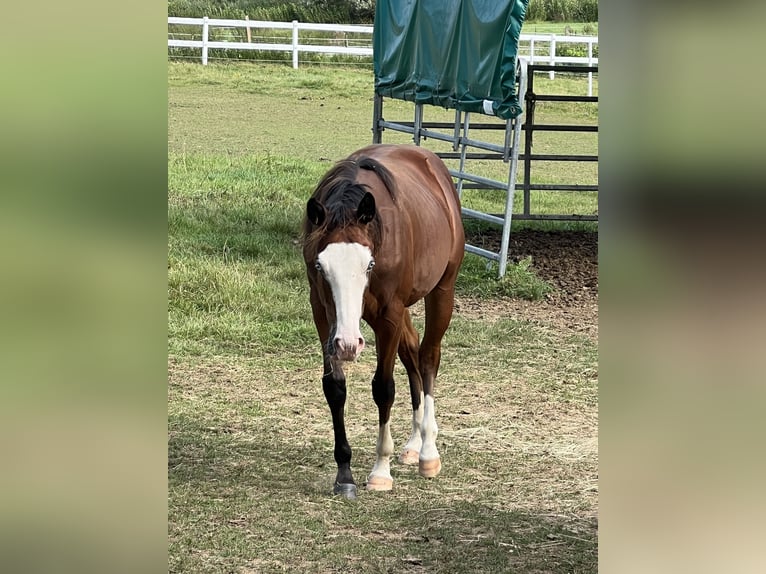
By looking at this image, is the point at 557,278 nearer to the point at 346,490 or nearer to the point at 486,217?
the point at 486,217

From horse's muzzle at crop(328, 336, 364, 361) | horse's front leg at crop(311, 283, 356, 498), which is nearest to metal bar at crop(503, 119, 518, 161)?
horse's front leg at crop(311, 283, 356, 498)

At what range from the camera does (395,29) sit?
1010 centimetres

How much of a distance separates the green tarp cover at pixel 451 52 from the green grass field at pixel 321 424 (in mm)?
1471

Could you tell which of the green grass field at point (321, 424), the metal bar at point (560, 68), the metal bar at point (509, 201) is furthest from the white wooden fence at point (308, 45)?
the metal bar at point (509, 201)

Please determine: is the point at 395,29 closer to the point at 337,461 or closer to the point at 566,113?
the point at 337,461

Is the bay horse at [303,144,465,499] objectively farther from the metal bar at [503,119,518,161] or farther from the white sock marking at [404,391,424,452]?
the metal bar at [503,119,518,161]

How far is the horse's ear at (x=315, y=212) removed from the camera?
3932mm

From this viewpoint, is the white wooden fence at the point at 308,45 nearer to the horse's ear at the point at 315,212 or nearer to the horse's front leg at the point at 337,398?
the horse's front leg at the point at 337,398

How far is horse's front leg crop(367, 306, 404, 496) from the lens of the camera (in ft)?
14.4

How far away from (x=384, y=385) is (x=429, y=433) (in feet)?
1.48
